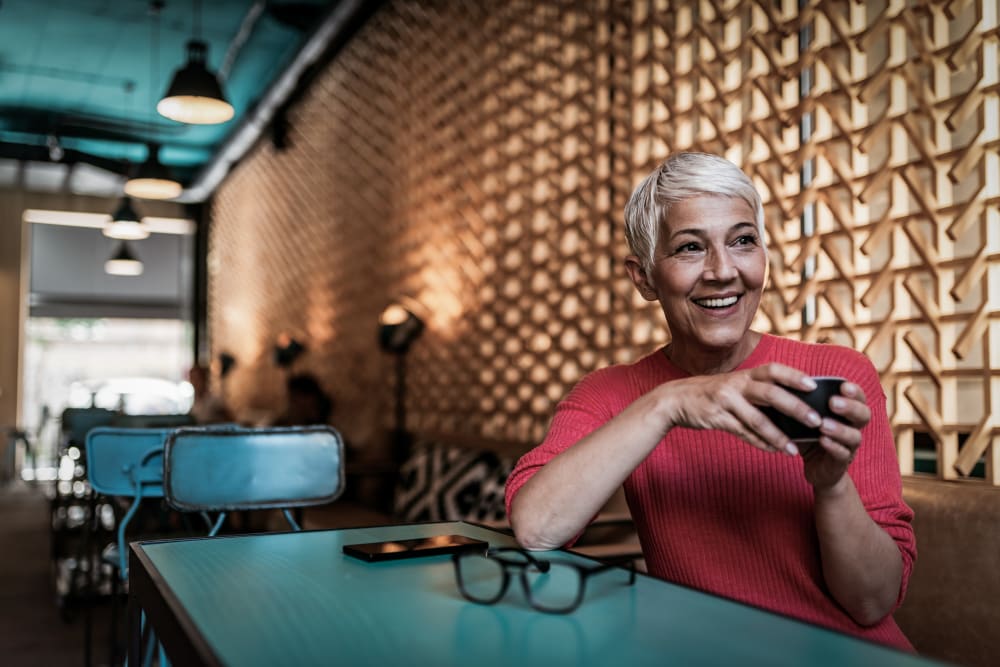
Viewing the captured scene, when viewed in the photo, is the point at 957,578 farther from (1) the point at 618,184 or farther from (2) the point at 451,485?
(2) the point at 451,485

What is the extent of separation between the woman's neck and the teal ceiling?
414 cm

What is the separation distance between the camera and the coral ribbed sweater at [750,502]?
0.94 metres

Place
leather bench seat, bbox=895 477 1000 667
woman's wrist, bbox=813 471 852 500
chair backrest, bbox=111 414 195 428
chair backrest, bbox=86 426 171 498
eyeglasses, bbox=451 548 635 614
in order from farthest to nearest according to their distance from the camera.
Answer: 1. chair backrest, bbox=111 414 195 428
2. chair backrest, bbox=86 426 171 498
3. leather bench seat, bbox=895 477 1000 667
4. woman's wrist, bbox=813 471 852 500
5. eyeglasses, bbox=451 548 635 614

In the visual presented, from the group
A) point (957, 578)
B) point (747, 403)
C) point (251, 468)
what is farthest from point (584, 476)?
point (251, 468)

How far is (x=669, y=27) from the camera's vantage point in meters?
2.37

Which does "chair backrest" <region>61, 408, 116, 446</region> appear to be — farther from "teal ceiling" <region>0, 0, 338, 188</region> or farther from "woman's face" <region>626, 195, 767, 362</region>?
"woman's face" <region>626, 195, 767, 362</region>

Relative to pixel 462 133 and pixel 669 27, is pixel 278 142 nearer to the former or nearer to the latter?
pixel 462 133

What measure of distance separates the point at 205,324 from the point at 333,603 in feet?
28.1

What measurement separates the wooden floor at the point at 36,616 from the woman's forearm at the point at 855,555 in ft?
7.73

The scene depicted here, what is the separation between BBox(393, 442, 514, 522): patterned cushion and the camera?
2771 millimetres

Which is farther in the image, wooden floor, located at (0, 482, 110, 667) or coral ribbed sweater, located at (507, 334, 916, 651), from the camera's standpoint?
wooden floor, located at (0, 482, 110, 667)

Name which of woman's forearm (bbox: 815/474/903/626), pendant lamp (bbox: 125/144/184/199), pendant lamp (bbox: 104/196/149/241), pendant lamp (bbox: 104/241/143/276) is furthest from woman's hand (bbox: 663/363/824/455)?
pendant lamp (bbox: 104/241/143/276)

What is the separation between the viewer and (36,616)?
3061mm

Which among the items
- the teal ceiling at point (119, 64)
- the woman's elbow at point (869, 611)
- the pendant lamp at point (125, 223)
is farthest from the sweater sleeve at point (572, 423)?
the pendant lamp at point (125, 223)
